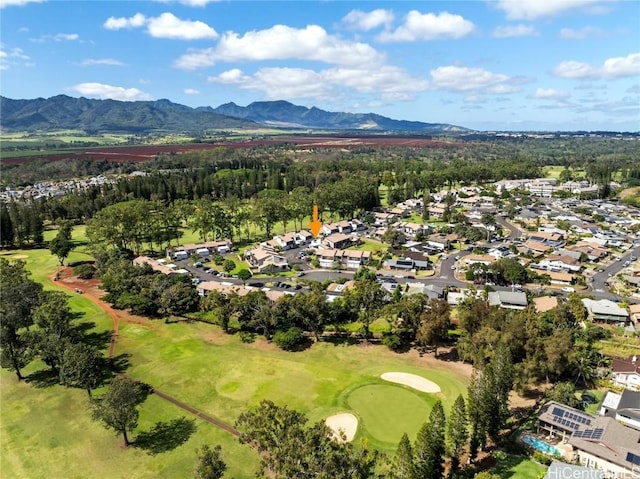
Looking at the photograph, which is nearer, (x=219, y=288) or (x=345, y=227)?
(x=219, y=288)

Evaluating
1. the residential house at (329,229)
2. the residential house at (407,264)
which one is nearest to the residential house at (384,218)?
the residential house at (329,229)

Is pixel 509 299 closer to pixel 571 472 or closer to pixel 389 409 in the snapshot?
pixel 389 409

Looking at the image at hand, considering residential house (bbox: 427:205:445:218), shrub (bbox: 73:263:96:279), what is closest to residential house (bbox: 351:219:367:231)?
residential house (bbox: 427:205:445:218)

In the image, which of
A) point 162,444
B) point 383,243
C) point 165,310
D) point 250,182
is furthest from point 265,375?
point 250,182

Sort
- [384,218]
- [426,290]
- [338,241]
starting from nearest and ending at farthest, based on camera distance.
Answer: [426,290], [338,241], [384,218]

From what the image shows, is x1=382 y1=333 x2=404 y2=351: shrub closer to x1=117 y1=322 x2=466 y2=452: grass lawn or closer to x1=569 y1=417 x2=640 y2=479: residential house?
x1=117 y1=322 x2=466 y2=452: grass lawn

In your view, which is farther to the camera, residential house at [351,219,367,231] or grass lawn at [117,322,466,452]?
residential house at [351,219,367,231]

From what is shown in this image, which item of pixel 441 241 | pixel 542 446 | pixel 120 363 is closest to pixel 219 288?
pixel 120 363
